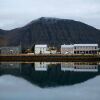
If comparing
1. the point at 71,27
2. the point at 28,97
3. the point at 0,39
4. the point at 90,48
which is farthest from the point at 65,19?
the point at 28,97

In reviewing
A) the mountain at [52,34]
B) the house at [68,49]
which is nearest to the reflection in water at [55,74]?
the house at [68,49]

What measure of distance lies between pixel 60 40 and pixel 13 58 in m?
56.6

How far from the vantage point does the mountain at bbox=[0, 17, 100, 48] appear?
98125mm

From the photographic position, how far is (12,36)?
105m

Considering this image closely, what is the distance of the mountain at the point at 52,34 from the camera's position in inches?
3863

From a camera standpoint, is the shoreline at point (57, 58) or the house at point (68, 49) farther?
the house at point (68, 49)

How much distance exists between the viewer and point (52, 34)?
10538 cm

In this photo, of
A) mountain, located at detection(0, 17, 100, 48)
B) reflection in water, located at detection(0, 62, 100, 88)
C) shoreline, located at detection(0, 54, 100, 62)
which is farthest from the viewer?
mountain, located at detection(0, 17, 100, 48)

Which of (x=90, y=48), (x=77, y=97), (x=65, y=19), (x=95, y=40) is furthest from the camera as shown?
(x=65, y=19)

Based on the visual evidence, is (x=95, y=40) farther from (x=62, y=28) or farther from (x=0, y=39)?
(x=0, y=39)

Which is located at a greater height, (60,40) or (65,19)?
(65,19)

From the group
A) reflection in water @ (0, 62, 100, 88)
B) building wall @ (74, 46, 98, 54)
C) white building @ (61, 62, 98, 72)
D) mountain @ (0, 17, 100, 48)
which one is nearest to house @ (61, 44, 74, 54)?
building wall @ (74, 46, 98, 54)

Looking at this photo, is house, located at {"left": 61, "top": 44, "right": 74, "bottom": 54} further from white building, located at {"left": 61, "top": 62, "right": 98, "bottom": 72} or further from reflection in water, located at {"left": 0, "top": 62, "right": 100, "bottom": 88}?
reflection in water, located at {"left": 0, "top": 62, "right": 100, "bottom": 88}

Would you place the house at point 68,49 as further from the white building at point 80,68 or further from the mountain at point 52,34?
the mountain at point 52,34
